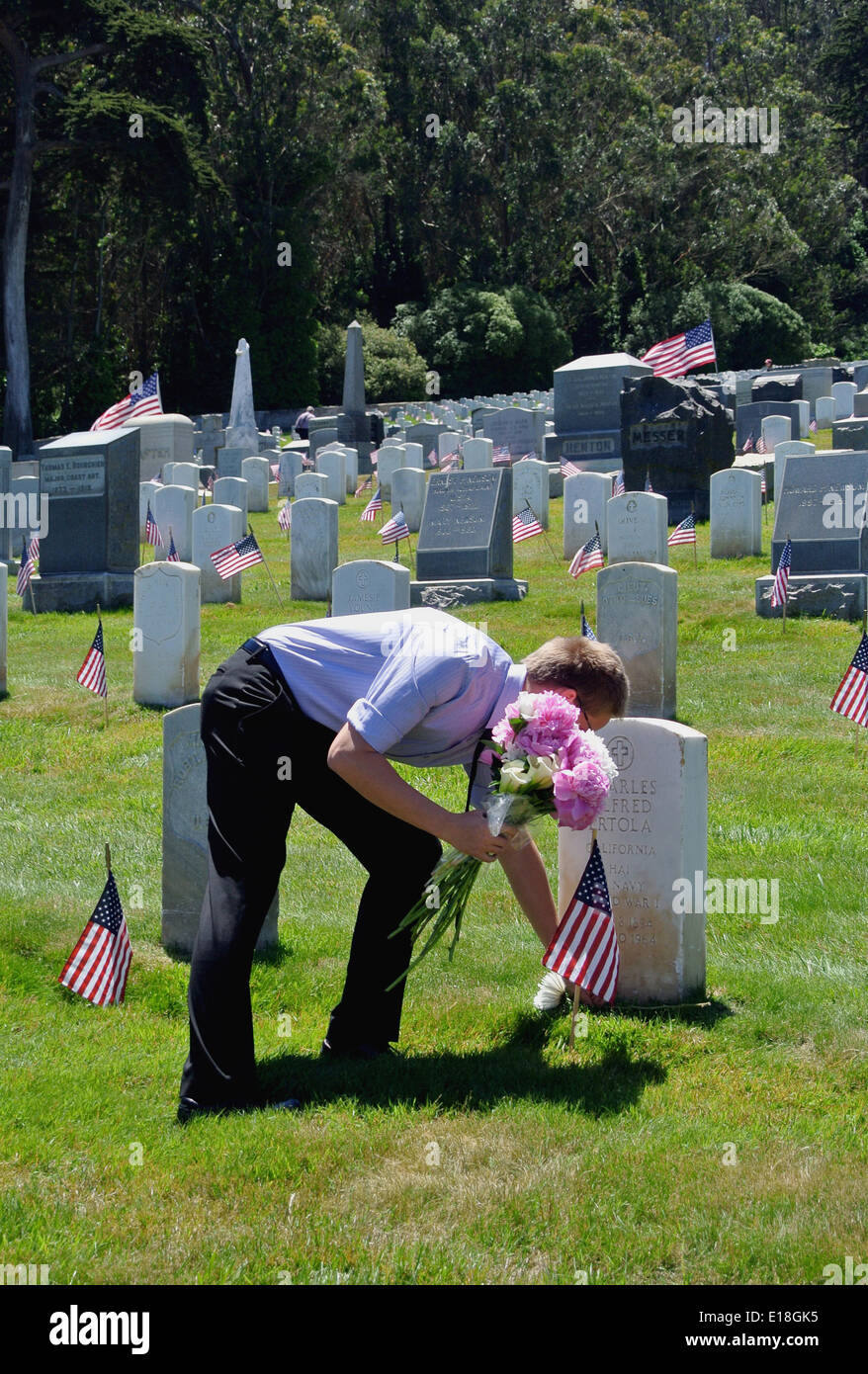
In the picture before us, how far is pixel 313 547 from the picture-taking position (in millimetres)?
15680

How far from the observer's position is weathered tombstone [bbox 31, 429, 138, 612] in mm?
15281

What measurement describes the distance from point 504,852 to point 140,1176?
53.3 inches

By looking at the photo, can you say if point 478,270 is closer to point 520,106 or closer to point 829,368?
point 520,106

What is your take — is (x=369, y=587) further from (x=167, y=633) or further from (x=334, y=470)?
(x=334, y=470)

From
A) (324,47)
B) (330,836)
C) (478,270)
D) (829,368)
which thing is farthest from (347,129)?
(330,836)

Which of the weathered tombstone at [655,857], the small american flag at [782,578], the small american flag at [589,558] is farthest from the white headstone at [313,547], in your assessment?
the weathered tombstone at [655,857]

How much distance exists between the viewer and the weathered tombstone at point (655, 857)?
17.0 ft

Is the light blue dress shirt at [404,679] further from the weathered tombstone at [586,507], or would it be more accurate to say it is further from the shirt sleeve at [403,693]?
the weathered tombstone at [586,507]

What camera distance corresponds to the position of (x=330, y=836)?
782 centimetres

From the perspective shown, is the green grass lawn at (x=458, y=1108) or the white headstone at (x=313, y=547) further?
the white headstone at (x=313, y=547)

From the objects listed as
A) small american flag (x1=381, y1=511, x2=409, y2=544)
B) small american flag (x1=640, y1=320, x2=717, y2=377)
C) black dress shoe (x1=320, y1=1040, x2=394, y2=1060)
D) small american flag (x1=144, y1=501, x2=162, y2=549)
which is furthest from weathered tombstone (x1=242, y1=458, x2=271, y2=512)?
black dress shoe (x1=320, y1=1040, x2=394, y2=1060)

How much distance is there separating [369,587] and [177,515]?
27.3 feet

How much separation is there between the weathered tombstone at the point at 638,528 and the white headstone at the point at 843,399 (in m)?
20.8

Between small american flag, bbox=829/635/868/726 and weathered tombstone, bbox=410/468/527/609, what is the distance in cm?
670
